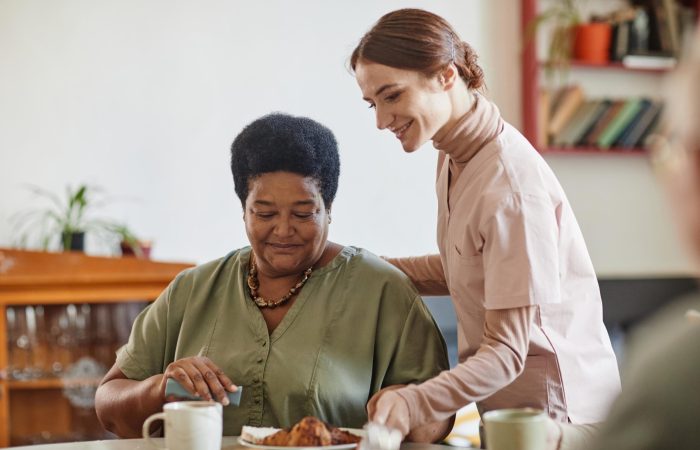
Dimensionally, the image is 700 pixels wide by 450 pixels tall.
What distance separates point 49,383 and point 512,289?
102 inches

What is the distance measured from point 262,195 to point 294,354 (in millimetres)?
306

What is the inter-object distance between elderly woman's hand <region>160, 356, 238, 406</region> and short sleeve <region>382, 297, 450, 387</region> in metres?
0.32

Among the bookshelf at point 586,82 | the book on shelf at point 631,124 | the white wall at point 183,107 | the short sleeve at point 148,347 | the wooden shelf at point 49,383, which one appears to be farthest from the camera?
the book on shelf at point 631,124

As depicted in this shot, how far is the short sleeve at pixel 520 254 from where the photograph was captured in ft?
5.56

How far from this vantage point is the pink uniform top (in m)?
1.67

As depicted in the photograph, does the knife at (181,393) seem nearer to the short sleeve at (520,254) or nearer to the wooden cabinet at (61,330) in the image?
the short sleeve at (520,254)

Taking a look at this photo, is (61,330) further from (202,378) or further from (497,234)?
(497,234)

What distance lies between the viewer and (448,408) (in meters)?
1.64

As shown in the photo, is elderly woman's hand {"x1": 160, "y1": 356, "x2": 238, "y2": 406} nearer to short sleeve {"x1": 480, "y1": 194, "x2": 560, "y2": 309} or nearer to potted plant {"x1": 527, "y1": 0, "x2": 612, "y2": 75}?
short sleeve {"x1": 480, "y1": 194, "x2": 560, "y2": 309}

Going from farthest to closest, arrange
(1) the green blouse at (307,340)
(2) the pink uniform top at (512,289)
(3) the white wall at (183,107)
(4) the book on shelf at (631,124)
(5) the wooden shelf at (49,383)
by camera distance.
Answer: (4) the book on shelf at (631,124) < (3) the white wall at (183,107) < (5) the wooden shelf at (49,383) < (1) the green blouse at (307,340) < (2) the pink uniform top at (512,289)

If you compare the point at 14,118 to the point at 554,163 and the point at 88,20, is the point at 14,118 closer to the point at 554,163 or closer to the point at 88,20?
the point at 88,20

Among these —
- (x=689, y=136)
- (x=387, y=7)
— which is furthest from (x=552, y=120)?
(x=689, y=136)

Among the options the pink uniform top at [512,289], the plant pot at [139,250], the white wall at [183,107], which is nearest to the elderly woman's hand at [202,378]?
the pink uniform top at [512,289]

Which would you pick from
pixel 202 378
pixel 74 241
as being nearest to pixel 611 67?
pixel 74 241
